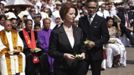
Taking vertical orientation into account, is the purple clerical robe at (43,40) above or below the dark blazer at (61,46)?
below

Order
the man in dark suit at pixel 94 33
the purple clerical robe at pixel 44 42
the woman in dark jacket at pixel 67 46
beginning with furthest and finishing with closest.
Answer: the purple clerical robe at pixel 44 42 < the man in dark suit at pixel 94 33 < the woman in dark jacket at pixel 67 46

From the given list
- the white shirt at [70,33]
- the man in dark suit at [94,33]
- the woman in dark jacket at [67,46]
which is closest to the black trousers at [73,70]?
the woman in dark jacket at [67,46]

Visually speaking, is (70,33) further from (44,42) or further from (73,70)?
(44,42)

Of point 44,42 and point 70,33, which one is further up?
point 70,33

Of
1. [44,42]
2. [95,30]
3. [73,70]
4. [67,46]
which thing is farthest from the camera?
[44,42]

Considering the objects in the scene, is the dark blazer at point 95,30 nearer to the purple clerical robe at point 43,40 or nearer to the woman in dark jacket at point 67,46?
the woman in dark jacket at point 67,46

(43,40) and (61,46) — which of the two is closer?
(61,46)

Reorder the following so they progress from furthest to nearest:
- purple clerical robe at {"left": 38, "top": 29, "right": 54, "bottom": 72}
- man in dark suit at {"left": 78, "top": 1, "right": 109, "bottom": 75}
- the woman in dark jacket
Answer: purple clerical robe at {"left": 38, "top": 29, "right": 54, "bottom": 72} → man in dark suit at {"left": 78, "top": 1, "right": 109, "bottom": 75} → the woman in dark jacket

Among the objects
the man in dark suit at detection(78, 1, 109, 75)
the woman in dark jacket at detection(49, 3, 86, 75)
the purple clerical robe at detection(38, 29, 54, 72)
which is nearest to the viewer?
the woman in dark jacket at detection(49, 3, 86, 75)

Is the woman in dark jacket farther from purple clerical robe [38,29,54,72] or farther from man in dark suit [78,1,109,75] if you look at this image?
purple clerical robe [38,29,54,72]

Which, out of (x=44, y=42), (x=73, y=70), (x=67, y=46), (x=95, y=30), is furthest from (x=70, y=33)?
(x=44, y=42)

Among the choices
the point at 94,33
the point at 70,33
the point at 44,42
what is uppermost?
the point at 70,33

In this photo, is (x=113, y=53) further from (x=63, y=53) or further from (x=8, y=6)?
(x=63, y=53)

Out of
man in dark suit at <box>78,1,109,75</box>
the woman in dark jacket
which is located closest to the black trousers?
the woman in dark jacket
